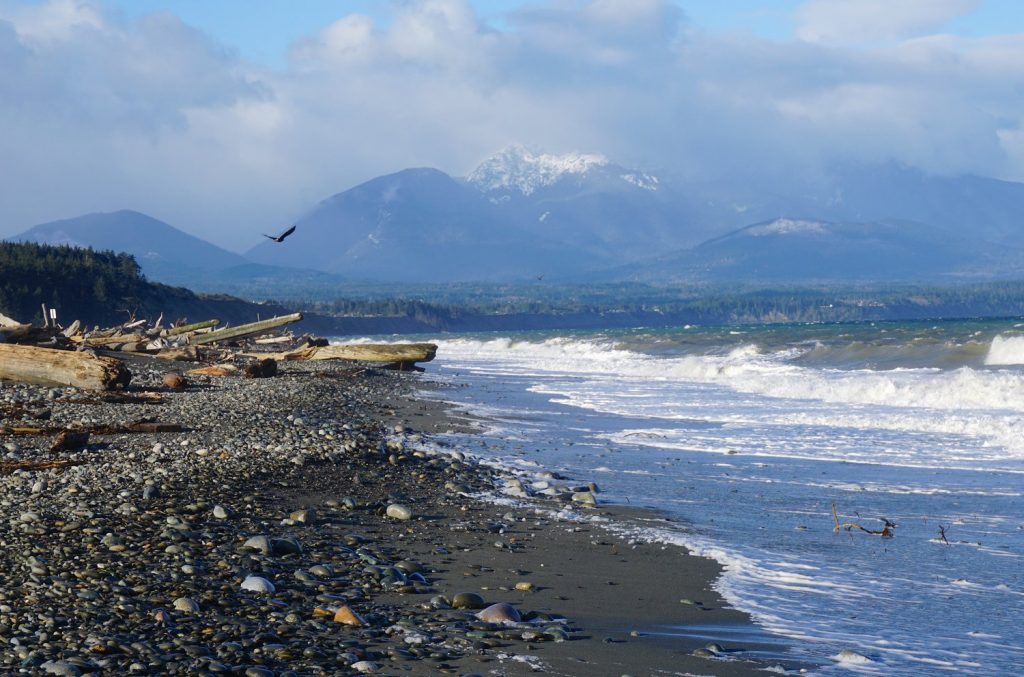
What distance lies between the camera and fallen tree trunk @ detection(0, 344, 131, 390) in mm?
15617

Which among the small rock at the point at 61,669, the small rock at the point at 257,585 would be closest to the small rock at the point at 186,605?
the small rock at the point at 257,585

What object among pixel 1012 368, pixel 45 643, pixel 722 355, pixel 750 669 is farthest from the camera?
pixel 722 355

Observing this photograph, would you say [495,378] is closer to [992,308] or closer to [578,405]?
[578,405]

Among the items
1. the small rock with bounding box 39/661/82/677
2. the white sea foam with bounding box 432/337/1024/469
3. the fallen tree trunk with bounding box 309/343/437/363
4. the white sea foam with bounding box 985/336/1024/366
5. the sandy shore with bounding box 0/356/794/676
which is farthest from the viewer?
the white sea foam with bounding box 985/336/1024/366

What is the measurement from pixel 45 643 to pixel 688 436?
38.8ft

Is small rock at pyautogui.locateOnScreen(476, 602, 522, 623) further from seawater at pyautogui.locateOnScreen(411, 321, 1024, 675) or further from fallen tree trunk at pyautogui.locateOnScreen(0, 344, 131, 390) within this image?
fallen tree trunk at pyautogui.locateOnScreen(0, 344, 131, 390)

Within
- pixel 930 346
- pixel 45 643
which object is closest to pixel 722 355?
pixel 930 346

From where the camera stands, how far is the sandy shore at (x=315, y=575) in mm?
5188

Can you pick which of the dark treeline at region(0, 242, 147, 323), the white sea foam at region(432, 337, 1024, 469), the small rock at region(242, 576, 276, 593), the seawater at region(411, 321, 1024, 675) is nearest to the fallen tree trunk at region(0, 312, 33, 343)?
the seawater at region(411, 321, 1024, 675)

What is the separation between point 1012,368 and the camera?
1204 inches

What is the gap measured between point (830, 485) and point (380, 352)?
1761 centimetres

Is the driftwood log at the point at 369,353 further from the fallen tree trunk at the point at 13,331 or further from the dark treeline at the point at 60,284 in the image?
the dark treeline at the point at 60,284

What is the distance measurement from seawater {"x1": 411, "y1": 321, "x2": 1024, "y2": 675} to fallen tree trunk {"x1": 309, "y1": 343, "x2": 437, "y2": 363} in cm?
160

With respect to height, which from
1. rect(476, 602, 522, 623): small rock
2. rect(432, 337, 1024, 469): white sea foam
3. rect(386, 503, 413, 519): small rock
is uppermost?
rect(386, 503, 413, 519): small rock
